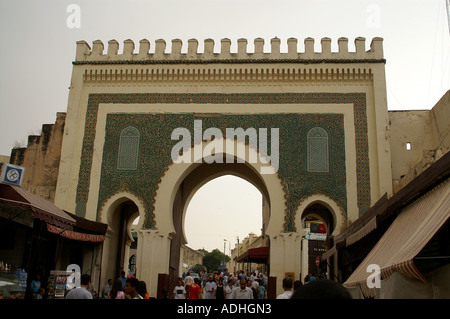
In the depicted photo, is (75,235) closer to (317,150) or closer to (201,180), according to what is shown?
(201,180)

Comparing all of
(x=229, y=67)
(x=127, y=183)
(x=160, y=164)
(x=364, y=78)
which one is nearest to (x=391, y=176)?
(x=364, y=78)

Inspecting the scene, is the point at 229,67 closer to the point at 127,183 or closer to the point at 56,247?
the point at 127,183

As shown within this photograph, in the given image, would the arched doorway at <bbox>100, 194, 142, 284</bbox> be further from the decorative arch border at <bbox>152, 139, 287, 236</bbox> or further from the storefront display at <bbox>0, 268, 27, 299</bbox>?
the storefront display at <bbox>0, 268, 27, 299</bbox>

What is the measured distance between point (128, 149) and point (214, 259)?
4227cm

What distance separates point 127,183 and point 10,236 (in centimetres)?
336

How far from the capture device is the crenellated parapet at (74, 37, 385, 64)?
13.3m

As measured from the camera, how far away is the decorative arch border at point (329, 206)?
12008 millimetres

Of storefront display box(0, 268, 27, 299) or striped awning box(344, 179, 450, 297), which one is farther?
storefront display box(0, 268, 27, 299)

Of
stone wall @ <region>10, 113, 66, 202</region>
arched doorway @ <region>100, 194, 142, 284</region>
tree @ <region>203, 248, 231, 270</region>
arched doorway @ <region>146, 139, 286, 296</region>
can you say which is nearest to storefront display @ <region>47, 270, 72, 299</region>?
arched doorway @ <region>146, 139, 286, 296</region>

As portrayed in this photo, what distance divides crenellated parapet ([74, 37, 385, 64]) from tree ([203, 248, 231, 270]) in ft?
133

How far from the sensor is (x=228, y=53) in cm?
1352

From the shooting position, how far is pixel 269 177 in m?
12.5

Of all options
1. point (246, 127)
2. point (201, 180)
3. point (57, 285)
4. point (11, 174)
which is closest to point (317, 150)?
point (246, 127)

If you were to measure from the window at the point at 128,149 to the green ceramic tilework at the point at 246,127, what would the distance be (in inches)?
4.6
